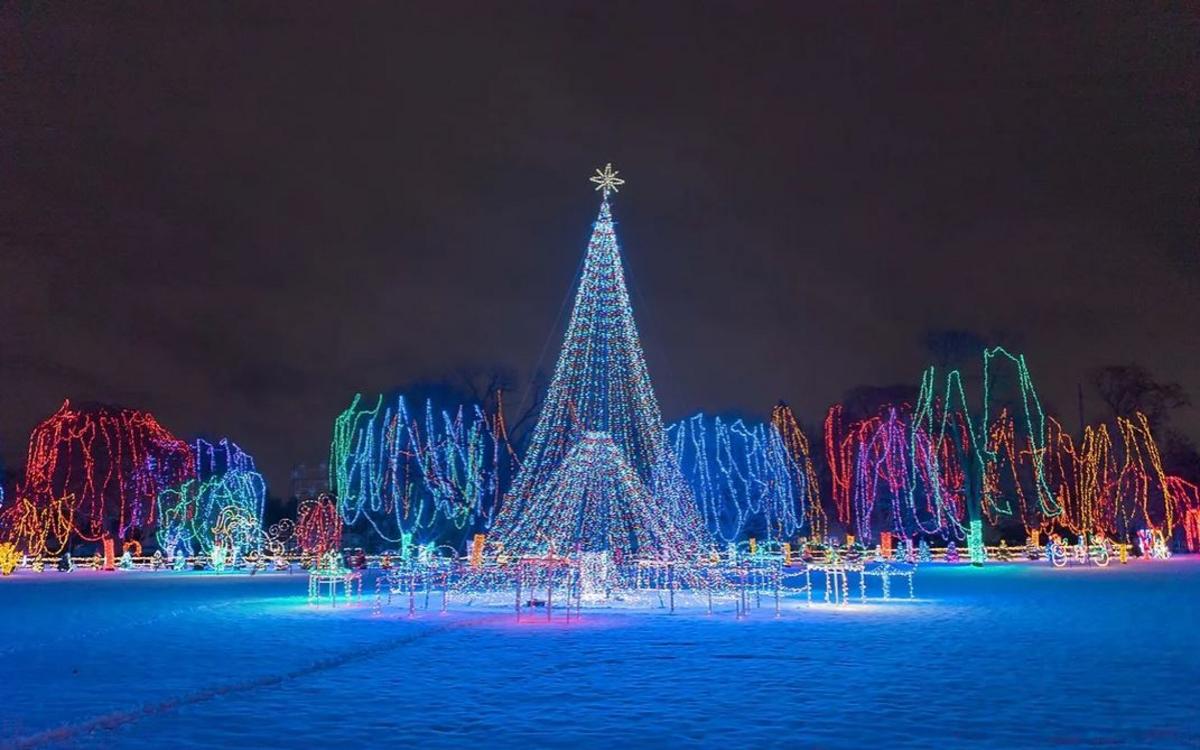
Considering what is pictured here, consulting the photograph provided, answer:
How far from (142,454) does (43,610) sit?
2533 cm

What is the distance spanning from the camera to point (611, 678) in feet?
33.2

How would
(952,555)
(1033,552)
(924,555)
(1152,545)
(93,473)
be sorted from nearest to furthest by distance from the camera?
1. (1152,545)
2. (952,555)
3. (924,555)
4. (1033,552)
5. (93,473)

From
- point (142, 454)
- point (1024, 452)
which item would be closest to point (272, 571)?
point (142, 454)

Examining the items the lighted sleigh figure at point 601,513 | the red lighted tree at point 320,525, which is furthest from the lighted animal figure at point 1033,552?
the red lighted tree at point 320,525

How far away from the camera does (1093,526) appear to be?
41.4 meters

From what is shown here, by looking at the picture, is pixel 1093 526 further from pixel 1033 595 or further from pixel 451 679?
pixel 451 679

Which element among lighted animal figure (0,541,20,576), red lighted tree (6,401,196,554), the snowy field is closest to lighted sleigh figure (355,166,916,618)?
the snowy field

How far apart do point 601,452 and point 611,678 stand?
10.1 m

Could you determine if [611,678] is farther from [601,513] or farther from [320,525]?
[320,525]

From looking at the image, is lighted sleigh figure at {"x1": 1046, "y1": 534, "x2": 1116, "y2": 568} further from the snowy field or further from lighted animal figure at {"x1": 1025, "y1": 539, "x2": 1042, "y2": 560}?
the snowy field

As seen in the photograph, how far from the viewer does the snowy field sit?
7.57 meters

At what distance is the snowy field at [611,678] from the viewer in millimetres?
7574

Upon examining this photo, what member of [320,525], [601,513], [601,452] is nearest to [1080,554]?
[601,513]

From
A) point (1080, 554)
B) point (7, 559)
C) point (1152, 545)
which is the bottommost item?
point (1080, 554)
